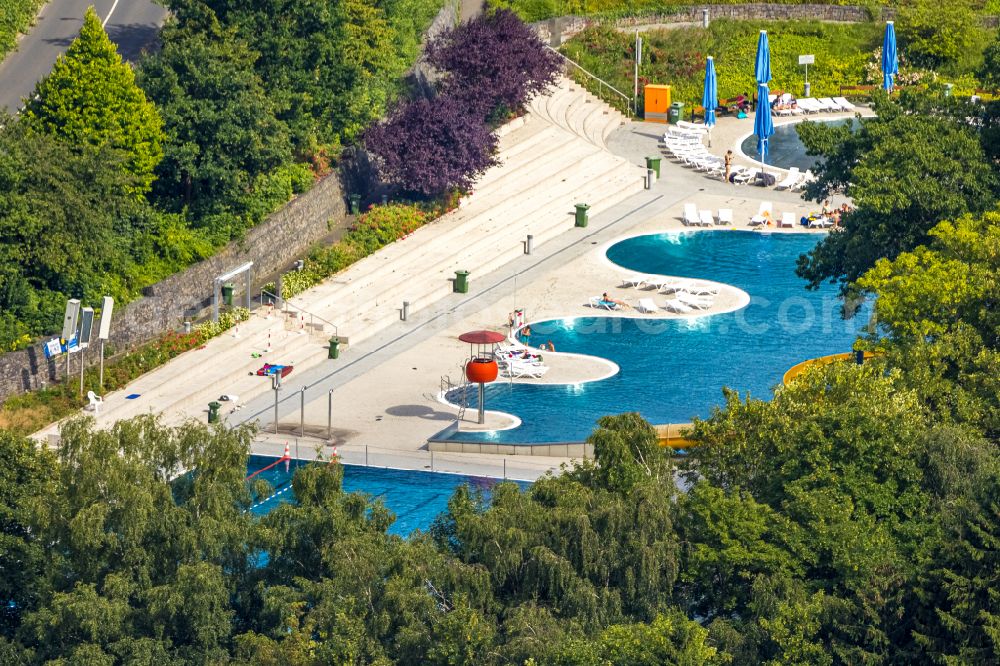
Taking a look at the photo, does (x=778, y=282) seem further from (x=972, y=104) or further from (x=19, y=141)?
(x=19, y=141)

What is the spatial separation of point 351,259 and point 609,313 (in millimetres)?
9601

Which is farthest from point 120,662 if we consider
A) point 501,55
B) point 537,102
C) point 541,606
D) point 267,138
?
point 537,102

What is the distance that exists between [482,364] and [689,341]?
421 inches

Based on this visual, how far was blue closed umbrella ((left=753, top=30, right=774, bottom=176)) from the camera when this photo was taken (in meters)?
85.9

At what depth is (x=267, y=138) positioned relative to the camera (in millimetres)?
69188

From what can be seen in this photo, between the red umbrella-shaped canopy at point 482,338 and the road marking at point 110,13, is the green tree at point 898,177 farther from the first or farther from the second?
the road marking at point 110,13

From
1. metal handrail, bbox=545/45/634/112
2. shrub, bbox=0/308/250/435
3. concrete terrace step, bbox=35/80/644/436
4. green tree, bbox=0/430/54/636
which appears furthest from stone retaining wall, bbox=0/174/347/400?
metal handrail, bbox=545/45/634/112

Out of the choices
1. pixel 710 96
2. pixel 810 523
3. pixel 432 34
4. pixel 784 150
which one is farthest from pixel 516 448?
pixel 710 96

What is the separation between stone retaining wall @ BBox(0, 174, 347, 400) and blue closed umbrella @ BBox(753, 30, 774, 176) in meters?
20.8

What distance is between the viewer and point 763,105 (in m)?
85.9

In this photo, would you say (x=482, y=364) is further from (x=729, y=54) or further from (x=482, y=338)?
(x=729, y=54)

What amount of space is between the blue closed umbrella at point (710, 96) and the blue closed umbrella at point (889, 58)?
930cm


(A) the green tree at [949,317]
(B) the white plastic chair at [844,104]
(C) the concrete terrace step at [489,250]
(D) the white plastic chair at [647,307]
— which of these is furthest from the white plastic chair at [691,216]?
(A) the green tree at [949,317]

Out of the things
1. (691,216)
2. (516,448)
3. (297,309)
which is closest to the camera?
Answer: (516,448)
